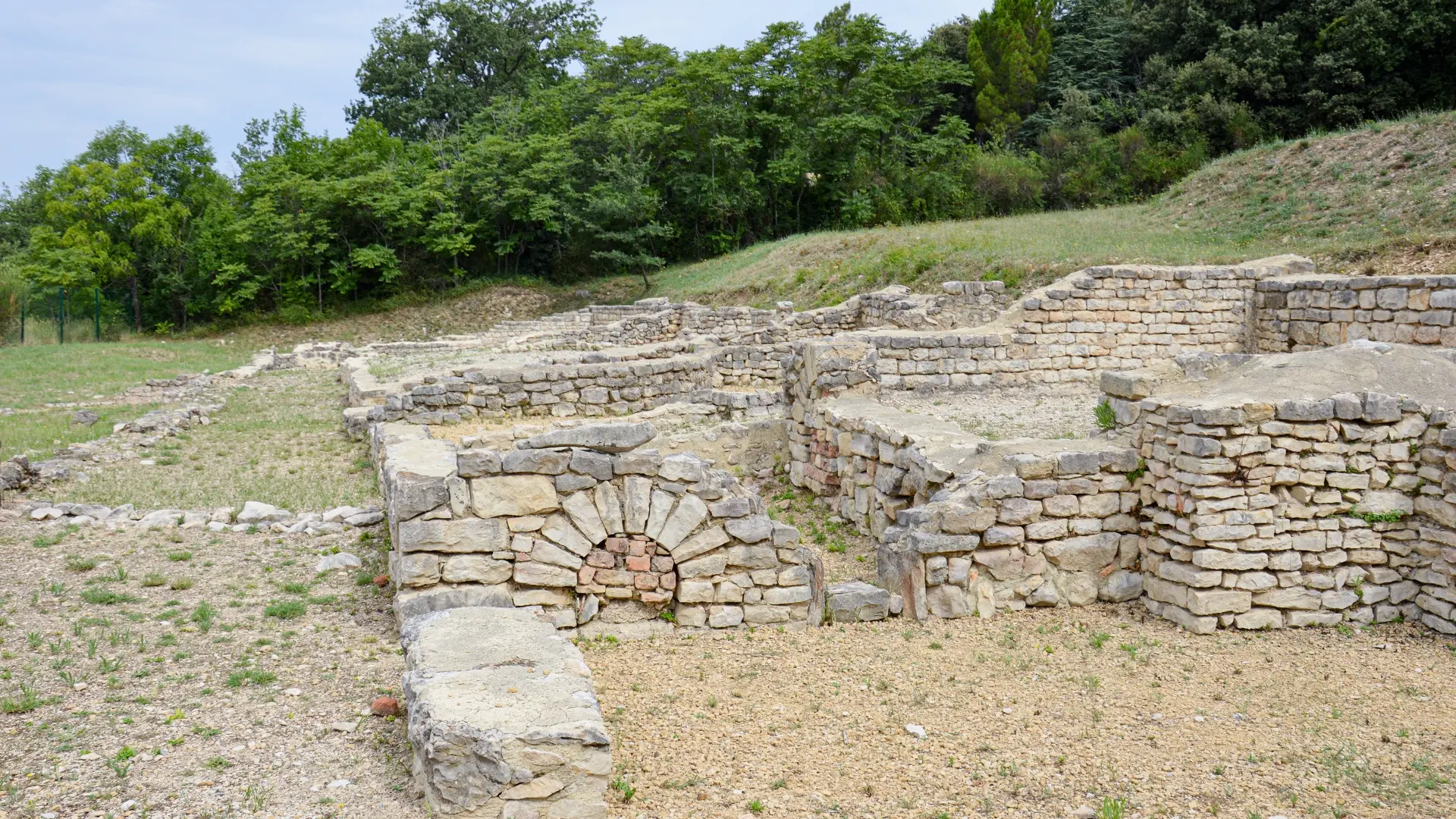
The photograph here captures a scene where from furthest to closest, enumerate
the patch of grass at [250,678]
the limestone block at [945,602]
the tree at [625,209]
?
1. the tree at [625,209]
2. the limestone block at [945,602]
3. the patch of grass at [250,678]

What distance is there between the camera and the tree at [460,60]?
170ft

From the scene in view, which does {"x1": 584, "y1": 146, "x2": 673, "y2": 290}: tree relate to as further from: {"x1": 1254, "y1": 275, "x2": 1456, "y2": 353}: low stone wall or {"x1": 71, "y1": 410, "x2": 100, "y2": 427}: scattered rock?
{"x1": 1254, "y1": 275, "x2": 1456, "y2": 353}: low stone wall

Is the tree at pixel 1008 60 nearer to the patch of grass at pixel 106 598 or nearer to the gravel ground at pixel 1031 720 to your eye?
the gravel ground at pixel 1031 720

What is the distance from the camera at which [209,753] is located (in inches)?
188

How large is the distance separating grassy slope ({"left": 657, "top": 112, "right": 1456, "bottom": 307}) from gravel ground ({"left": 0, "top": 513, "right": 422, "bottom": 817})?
16379 millimetres

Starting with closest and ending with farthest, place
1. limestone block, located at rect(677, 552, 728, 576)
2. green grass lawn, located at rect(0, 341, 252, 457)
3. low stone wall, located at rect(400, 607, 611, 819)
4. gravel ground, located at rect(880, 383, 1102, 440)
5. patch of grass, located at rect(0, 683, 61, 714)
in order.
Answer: low stone wall, located at rect(400, 607, 611, 819) → patch of grass, located at rect(0, 683, 61, 714) → limestone block, located at rect(677, 552, 728, 576) → gravel ground, located at rect(880, 383, 1102, 440) → green grass lawn, located at rect(0, 341, 252, 457)

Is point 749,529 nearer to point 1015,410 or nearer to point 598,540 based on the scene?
point 598,540

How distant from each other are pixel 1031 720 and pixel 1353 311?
11.6 metres

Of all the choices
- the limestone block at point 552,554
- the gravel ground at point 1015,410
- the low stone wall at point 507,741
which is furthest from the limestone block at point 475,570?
the gravel ground at point 1015,410

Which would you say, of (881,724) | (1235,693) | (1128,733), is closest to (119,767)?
(881,724)

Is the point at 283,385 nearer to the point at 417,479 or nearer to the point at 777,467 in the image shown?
the point at 777,467

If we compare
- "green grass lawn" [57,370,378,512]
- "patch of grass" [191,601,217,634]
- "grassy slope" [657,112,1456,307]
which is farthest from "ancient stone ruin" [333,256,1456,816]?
"grassy slope" [657,112,1456,307]

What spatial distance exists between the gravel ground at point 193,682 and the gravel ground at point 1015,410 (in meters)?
6.40

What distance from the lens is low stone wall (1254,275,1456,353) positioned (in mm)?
12750
